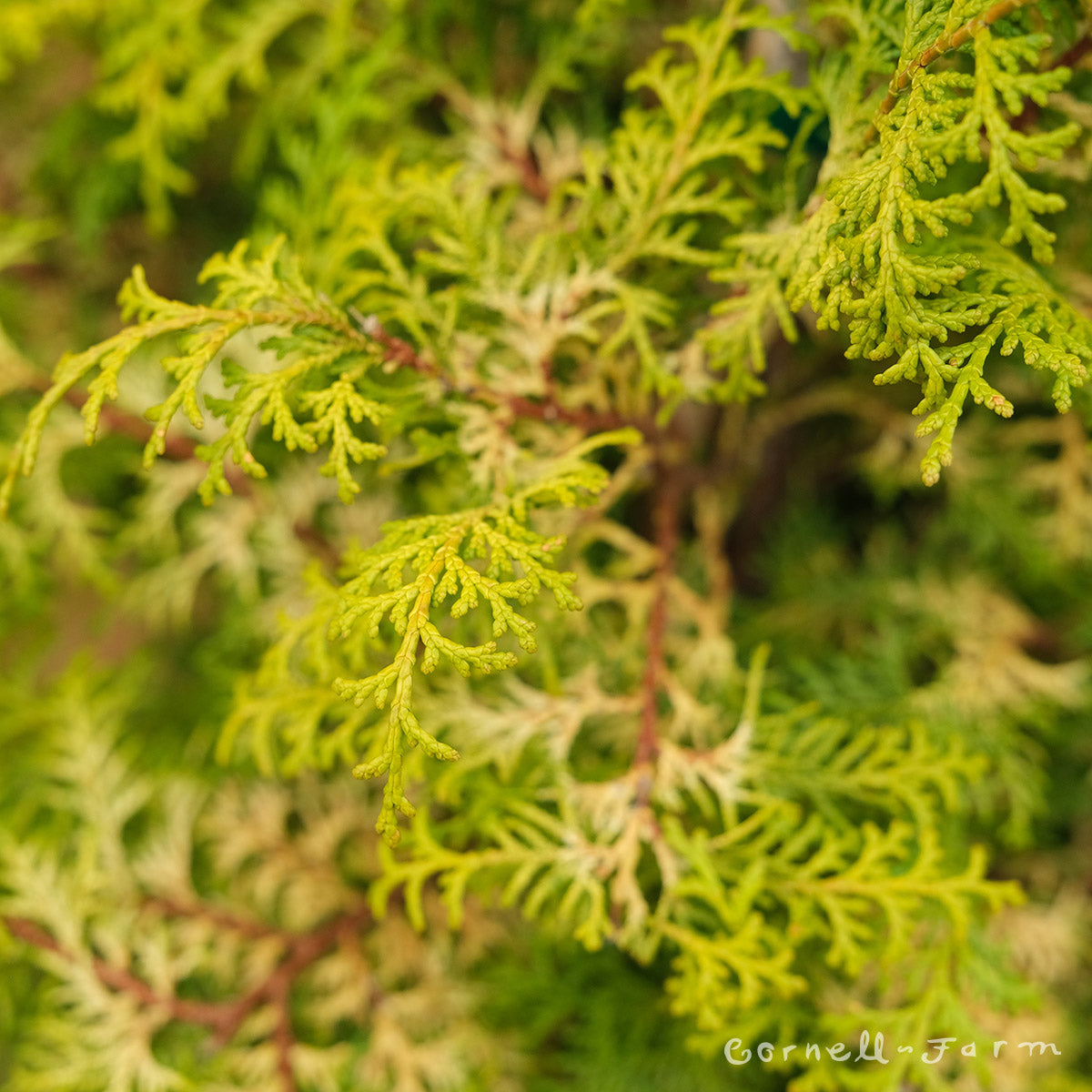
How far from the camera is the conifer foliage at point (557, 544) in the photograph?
0.94 metres

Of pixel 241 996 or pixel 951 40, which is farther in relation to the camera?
pixel 241 996

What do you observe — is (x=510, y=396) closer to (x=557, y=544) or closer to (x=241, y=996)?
(x=557, y=544)

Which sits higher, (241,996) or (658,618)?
(658,618)

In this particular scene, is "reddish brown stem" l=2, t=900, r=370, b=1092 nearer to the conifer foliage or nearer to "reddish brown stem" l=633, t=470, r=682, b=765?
the conifer foliage

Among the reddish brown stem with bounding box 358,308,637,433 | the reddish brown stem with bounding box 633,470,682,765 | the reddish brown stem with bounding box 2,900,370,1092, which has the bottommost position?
the reddish brown stem with bounding box 2,900,370,1092

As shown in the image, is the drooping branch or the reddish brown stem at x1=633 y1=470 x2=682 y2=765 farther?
the reddish brown stem at x1=633 y1=470 x2=682 y2=765

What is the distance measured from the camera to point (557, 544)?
0.90 metres

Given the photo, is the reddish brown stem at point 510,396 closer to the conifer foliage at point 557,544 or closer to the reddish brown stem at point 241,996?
the conifer foliage at point 557,544

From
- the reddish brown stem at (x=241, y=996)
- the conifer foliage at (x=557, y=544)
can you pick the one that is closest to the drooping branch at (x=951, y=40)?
the conifer foliage at (x=557, y=544)

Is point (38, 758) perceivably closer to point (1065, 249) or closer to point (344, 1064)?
point (344, 1064)

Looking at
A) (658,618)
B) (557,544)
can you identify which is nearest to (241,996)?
(658,618)

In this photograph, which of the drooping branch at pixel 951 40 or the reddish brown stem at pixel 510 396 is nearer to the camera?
the drooping branch at pixel 951 40

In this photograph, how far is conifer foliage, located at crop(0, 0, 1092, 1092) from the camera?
94 centimetres

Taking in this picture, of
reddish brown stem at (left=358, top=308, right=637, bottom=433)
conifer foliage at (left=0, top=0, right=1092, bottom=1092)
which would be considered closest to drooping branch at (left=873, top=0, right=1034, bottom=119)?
conifer foliage at (left=0, top=0, right=1092, bottom=1092)
